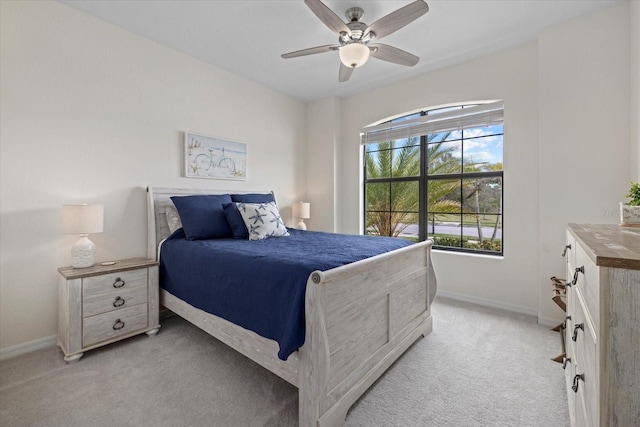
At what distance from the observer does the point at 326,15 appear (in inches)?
75.4

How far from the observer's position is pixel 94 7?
2.32m

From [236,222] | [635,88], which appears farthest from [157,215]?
[635,88]

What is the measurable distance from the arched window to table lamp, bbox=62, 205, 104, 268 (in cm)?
319

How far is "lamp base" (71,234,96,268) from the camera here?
2.19m

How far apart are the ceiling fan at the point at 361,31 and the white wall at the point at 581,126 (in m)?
→ 1.37

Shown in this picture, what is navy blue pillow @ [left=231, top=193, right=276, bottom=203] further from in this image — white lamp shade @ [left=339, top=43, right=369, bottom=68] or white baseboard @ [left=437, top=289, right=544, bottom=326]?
white baseboard @ [left=437, top=289, right=544, bottom=326]

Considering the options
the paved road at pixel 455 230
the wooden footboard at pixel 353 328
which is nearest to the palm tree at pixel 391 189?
the paved road at pixel 455 230

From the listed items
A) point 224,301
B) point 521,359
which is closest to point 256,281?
point 224,301

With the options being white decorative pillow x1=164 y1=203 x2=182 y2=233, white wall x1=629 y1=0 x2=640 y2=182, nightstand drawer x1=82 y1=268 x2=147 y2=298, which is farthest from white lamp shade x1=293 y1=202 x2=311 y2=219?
white wall x1=629 y1=0 x2=640 y2=182

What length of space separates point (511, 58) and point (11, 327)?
5.00 metres

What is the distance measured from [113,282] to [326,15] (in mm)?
2531

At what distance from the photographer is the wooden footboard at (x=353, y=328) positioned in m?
1.33

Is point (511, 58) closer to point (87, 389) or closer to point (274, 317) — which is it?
point (274, 317)

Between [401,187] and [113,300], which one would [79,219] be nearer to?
[113,300]
